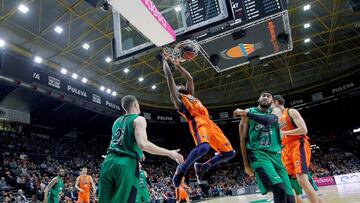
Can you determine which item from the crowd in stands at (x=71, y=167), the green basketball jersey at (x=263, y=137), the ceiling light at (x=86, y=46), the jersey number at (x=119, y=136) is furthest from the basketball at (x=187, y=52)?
the ceiling light at (x=86, y=46)

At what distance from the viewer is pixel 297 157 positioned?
463 centimetres

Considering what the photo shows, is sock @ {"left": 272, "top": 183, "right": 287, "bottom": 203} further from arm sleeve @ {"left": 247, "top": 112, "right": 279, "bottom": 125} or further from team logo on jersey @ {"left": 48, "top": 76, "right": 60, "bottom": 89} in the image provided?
team logo on jersey @ {"left": 48, "top": 76, "right": 60, "bottom": 89}

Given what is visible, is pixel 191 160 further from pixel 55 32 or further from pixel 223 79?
pixel 223 79

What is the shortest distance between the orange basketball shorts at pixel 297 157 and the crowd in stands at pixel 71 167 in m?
11.9

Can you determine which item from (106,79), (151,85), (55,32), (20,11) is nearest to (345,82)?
(151,85)

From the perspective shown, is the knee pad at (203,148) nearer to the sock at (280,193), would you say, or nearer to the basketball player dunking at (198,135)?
the basketball player dunking at (198,135)

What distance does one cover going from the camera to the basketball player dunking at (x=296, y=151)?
4.47 m

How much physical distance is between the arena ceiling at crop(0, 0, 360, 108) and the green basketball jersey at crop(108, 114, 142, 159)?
23.1ft

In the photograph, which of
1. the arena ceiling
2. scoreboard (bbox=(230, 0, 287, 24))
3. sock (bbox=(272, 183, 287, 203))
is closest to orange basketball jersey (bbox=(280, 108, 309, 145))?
sock (bbox=(272, 183, 287, 203))

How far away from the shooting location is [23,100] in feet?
65.8

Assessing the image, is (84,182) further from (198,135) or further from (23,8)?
(23,8)

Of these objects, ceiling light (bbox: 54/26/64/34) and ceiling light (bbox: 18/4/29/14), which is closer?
ceiling light (bbox: 18/4/29/14)

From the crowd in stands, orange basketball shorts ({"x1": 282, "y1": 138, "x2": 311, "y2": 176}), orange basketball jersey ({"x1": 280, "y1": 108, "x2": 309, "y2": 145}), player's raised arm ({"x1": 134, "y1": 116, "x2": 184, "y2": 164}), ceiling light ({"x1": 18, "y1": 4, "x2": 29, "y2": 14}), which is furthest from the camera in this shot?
the crowd in stands

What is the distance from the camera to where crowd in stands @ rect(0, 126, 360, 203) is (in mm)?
15547
